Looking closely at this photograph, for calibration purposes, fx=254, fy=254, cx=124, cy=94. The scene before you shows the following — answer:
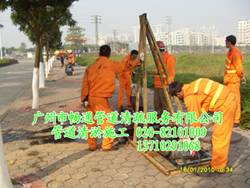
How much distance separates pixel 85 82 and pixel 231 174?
2781 millimetres

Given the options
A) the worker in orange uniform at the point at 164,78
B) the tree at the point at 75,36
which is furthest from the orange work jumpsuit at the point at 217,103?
the tree at the point at 75,36

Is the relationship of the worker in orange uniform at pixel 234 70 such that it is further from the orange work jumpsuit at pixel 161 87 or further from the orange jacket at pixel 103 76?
the orange jacket at pixel 103 76

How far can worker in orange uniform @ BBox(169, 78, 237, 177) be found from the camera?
328 cm

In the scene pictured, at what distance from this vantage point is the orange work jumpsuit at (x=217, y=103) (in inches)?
129

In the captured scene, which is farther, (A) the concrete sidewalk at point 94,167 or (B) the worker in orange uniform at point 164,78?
(B) the worker in orange uniform at point 164,78

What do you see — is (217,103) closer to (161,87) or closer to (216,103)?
(216,103)

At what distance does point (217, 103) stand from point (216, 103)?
13 millimetres

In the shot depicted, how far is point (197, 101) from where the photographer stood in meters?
3.27

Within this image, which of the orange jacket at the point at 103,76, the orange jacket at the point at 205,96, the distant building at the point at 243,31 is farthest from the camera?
the distant building at the point at 243,31

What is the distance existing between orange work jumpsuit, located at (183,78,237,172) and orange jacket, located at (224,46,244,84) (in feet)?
6.94

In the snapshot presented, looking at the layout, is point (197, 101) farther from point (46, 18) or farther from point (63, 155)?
point (46, 18)

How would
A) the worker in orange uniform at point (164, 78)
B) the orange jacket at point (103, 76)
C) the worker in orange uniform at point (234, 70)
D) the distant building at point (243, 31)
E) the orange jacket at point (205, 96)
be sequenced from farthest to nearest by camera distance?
the distant building at point (243, 31), the worker in orange uniform at point (234, 70), the worker in orange uniform at point (164, 78), the orange jacket at point (103, 76), the orange jacket at point (205, 96)

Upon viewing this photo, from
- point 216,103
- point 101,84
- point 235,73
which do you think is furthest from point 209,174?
point 235,73

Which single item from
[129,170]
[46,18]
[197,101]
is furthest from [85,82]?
[46,18]
